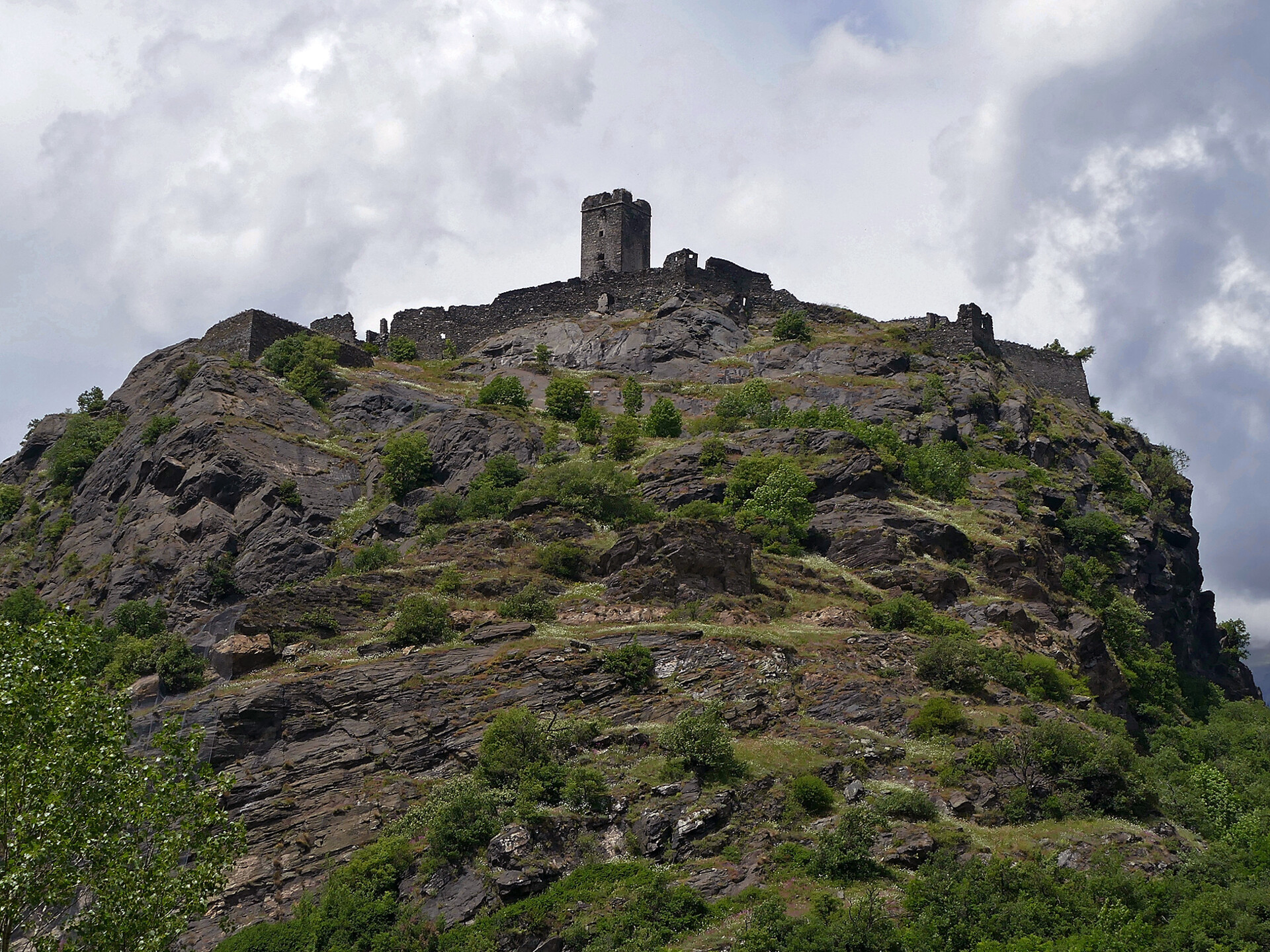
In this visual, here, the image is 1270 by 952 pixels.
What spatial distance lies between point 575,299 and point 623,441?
30204 mm

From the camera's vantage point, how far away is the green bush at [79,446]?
65.0m

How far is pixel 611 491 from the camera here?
55.0 metres

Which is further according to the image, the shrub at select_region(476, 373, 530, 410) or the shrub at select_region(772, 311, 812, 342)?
the shrub at select_region(772, 311, 812, 342)

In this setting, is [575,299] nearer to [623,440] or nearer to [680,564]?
[623,440]

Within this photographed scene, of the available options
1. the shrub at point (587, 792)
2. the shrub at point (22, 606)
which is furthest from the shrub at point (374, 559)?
the shrub at point (587, 792)

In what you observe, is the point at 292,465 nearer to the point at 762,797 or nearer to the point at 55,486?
the point at 55,486

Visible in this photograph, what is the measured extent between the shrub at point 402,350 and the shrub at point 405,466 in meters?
25.6

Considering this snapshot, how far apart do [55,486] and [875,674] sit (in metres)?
44.4

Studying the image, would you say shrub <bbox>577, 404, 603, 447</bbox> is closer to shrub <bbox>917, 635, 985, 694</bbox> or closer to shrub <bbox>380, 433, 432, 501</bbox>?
shrub <bbox>380, 433, 432, 501</bbox>

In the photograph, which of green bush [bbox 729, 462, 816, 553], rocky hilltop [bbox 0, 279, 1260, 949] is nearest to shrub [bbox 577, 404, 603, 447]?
rocky hilltop [bbox 0, 279, 1260, 949]

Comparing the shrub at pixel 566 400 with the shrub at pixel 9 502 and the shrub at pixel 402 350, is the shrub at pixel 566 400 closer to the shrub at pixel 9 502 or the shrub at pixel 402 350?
the shrub at pixel 402 350

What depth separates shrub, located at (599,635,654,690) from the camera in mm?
39625

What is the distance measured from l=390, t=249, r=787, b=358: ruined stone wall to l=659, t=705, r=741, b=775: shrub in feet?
187

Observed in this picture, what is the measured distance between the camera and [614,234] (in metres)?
95.9
